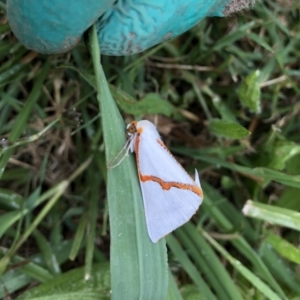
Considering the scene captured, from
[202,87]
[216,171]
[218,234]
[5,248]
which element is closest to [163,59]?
[202,87]

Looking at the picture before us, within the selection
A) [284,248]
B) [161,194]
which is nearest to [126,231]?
[161,194]

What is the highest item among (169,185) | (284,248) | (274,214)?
(169,185)

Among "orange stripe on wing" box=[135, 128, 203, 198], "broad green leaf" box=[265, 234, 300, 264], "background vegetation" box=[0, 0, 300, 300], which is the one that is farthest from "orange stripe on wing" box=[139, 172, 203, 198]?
"broad green leaf" box=[265, 234, 300, 264]

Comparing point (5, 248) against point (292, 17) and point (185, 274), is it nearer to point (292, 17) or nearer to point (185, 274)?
point (185, 274)

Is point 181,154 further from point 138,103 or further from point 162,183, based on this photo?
point 162,183

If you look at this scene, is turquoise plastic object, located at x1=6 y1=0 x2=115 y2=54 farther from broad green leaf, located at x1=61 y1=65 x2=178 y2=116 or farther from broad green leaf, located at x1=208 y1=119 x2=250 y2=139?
broad green leaf, located at x1=208 y1=119 x2=250 y2=139

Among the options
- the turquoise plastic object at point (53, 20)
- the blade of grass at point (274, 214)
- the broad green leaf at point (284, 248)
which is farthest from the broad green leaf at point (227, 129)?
the turquoise plastic object at point (53, 20)

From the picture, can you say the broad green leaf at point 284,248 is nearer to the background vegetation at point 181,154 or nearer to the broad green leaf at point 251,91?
the background vegetation at point 181,154
